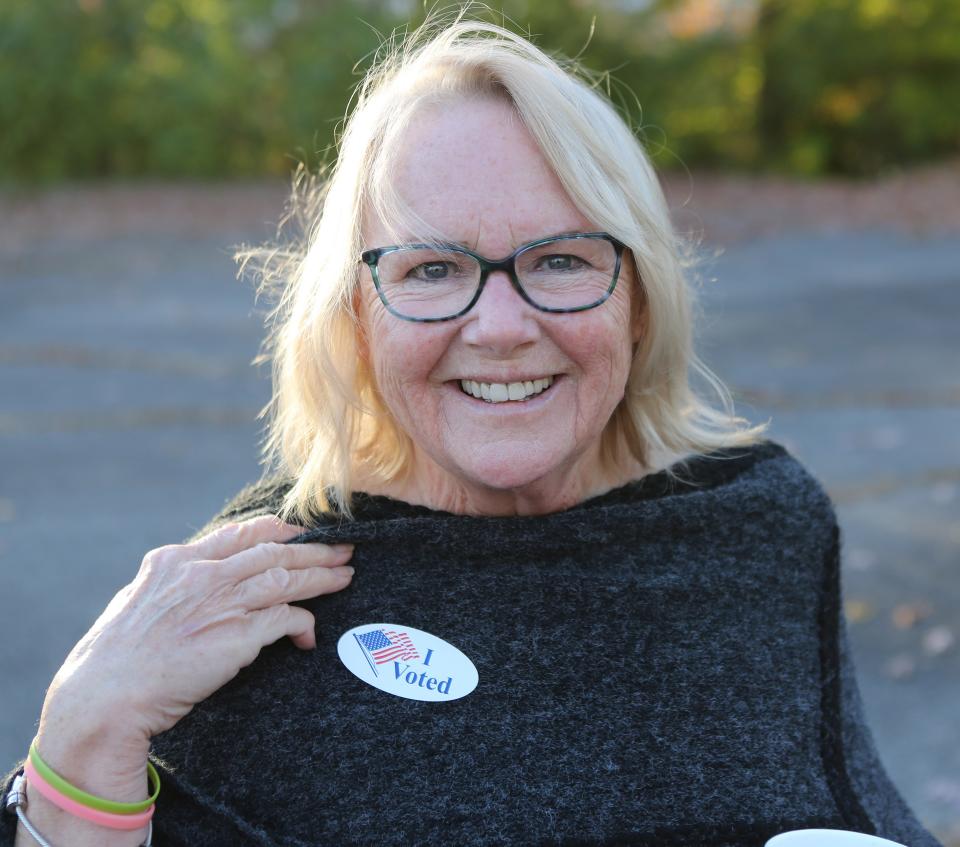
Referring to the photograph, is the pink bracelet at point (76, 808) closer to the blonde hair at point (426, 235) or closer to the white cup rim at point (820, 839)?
the blonde hair at point (426, 235)

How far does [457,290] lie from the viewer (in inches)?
74.2

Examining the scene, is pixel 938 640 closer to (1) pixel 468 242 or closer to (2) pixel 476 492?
(2) pixel 476 492

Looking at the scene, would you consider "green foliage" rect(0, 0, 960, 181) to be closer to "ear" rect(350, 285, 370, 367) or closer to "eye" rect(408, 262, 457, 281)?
"ear" rect(350, 285, 370, 367)

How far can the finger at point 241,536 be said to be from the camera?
183cm

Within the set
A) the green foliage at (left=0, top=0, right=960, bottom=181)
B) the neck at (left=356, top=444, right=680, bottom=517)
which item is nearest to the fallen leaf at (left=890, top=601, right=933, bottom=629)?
the neck at (left=356, top=444, right=680, bottom=517)

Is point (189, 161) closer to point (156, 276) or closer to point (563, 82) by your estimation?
point (156, 276)

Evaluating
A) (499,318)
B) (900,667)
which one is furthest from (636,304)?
(900,667)

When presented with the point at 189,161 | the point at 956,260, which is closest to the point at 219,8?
the point at 189,161

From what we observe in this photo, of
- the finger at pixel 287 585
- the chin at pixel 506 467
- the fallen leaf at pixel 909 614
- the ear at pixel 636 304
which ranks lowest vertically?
the fallen leaf at pixel 909 614

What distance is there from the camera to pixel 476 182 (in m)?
1.85

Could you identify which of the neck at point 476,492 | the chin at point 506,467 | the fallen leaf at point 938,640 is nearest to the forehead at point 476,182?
the chin at point 506,467

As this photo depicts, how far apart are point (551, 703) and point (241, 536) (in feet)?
1.85

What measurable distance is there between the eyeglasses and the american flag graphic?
51cm

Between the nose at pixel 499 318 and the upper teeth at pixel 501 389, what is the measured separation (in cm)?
7
